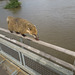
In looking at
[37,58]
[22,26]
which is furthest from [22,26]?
[37,58]

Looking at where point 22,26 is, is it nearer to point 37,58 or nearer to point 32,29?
point 32,29

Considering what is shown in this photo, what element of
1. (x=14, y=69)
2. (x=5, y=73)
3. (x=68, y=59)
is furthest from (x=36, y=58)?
(x=68, y=59)

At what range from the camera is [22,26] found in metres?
2.12

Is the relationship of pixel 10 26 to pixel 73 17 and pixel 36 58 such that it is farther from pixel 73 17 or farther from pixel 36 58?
pixel 73 17

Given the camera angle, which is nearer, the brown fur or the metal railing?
the metal railing

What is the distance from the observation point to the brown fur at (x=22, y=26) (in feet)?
6.31

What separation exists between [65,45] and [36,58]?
3328 mm

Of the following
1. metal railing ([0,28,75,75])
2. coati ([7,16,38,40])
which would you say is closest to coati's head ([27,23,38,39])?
coati ([7,16,38,40])

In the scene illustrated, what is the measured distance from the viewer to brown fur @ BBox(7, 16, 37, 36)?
1923mm

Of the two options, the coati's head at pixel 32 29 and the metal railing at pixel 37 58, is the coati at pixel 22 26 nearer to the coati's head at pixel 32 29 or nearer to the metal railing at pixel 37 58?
the coati's head at pixel 32 29

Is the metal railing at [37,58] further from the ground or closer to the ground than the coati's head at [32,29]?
closer to the ground

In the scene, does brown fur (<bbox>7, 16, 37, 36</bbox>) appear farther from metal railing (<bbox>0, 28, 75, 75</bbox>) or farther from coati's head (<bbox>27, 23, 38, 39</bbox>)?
metal railing (<bbox>0, 28, 75, 75</bbox>)

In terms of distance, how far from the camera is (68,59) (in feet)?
12.5

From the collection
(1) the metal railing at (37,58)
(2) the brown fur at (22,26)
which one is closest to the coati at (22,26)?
(2) the brown fur at (22,26)
